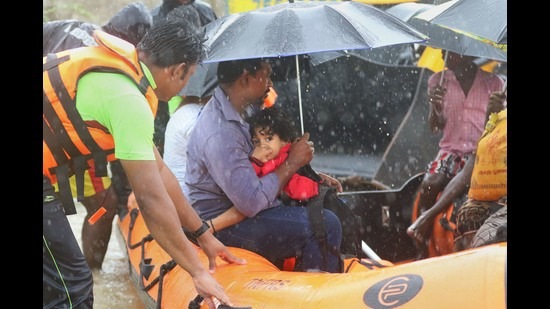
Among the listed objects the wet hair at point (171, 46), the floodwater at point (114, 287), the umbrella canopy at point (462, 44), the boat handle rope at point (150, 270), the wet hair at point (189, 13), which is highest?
the wet hair at point (171, 46)

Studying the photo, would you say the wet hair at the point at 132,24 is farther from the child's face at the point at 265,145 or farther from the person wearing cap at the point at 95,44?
the child's face at the point at 265,145

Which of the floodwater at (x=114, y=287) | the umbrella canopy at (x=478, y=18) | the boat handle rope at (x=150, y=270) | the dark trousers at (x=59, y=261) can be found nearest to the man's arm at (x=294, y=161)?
the boat handle rope at (x=150, y=270)

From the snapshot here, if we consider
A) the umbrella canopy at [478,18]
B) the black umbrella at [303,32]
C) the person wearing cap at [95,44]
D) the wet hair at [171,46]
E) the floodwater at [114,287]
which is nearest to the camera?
the wet hair at [171,46]

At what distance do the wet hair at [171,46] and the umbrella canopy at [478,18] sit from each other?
1840 mm

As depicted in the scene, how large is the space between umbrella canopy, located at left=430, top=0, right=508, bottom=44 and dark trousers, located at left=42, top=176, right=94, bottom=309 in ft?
7.86

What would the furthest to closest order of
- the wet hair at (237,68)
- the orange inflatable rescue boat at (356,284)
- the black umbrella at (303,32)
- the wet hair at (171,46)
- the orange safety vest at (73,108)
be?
the wet hair at (237,68) → the black umbrella at (303,32) → the wet hair at (171,46) → the orange safety vest at (73,108) → the orange inflatable rescue boat at (356,284)

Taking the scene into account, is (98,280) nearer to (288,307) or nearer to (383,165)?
(383,165)

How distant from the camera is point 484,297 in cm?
226

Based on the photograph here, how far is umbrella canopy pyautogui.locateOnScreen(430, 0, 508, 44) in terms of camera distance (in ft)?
13.7

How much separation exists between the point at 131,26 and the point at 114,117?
2.68 m

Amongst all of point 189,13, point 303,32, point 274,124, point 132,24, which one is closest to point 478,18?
point 303,32

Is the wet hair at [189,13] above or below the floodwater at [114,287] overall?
Result: above

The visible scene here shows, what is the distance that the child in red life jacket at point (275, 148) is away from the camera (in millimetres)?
3773
